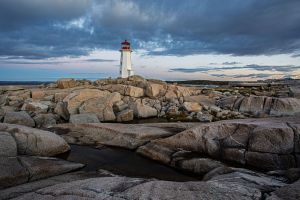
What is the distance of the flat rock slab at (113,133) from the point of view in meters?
15.2

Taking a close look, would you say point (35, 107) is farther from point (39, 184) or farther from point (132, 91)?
point (39, 184)

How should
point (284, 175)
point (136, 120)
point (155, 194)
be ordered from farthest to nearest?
point (136, 120) < point (284, 175) < point (155, 194)

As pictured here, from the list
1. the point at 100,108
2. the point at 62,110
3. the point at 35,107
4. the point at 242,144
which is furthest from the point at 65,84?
the point at 242,144

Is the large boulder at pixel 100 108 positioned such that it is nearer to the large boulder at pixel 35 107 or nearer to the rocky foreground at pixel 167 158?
the rocky foreground at pixel 167 158

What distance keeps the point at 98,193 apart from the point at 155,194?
4.53ft

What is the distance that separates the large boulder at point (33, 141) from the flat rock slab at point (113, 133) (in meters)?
2.48

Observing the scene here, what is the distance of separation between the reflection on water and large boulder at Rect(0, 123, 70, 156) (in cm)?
76

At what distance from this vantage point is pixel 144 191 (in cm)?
682

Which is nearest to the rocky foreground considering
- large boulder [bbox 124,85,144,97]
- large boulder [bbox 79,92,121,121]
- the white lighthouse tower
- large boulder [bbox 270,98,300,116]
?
large boulder [bbox 79,92,121,121]

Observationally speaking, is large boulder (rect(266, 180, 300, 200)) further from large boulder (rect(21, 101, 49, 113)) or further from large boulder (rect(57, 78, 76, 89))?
large boulder (rect(57, 78, 76, 89))

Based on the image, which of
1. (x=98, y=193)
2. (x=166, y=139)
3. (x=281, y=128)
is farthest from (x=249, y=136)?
(x=98, y=193)

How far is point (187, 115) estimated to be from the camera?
87.7ft

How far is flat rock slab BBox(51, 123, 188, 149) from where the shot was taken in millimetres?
15156

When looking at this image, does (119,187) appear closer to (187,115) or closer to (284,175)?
(284,175)
